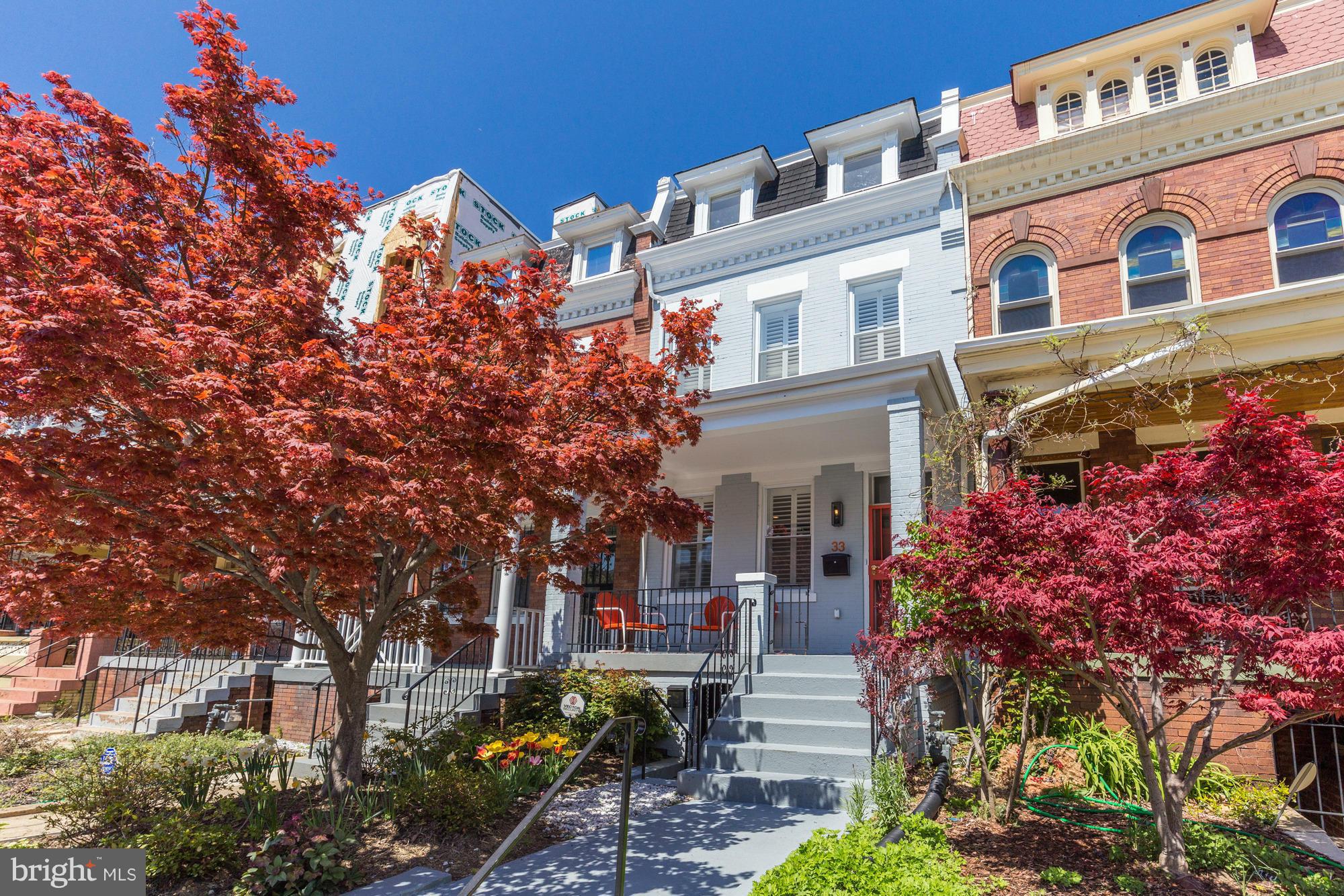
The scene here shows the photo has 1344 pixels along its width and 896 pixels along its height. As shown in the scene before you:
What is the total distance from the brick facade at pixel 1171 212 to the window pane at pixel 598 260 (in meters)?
7.55

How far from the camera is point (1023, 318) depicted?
11.4 metres

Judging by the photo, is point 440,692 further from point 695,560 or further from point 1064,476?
point 1064,476

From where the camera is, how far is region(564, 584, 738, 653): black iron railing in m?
11.8

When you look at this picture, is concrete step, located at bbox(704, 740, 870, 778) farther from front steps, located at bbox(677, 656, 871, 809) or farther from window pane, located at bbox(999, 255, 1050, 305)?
window pane, located at bbox(999, 255, 1050, 305)

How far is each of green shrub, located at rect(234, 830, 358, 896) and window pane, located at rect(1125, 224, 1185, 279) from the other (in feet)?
37.8

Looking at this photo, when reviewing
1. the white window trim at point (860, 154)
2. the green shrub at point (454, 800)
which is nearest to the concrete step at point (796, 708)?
the green shrub at point (454, 800)

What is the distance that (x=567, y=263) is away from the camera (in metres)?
17.1

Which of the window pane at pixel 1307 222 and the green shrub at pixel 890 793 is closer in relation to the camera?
the green shrub at pixel 890 793

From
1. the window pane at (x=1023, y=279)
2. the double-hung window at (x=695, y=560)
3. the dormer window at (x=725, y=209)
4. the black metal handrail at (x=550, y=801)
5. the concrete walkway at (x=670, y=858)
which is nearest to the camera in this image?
the black metal handrail at (x=550, y=801)

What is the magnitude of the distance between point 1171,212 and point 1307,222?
1.50 metres

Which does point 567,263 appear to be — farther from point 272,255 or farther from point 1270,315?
point 1270,315

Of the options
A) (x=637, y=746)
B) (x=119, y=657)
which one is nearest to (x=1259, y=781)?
(x=637, y=746)

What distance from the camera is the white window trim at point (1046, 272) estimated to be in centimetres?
1116

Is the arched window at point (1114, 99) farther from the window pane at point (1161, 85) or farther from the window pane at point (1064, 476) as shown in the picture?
the window pane at point (1064, 476)
